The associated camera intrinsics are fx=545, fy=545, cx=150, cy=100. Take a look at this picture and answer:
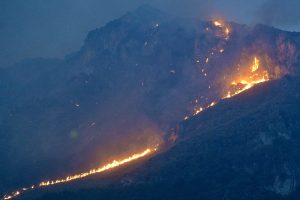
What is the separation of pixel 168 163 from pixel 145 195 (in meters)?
21.4

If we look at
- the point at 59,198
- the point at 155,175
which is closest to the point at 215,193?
the point at 155,175

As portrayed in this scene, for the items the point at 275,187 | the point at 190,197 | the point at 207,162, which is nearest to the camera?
the point at 190,197

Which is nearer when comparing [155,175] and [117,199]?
[117,199]

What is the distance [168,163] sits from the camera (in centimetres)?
19538

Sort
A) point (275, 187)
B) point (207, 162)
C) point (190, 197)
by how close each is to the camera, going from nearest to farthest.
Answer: point (190, 197), point (275, 187), point (207, 162)

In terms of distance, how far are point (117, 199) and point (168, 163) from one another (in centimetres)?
2805

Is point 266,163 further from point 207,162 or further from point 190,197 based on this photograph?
point 190,197

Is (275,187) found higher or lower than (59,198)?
lower

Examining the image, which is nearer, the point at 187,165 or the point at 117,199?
the point at 117,199

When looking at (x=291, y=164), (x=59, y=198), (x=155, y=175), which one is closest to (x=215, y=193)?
(x=155, y=175)

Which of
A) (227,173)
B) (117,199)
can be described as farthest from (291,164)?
(117,199)

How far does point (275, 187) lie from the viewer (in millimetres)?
186375

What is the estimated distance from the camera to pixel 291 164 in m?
198

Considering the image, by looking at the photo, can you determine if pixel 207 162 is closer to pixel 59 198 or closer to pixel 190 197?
pixel 190 197
